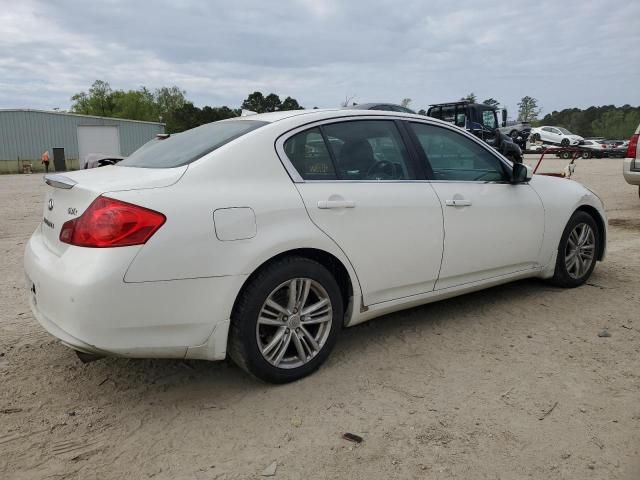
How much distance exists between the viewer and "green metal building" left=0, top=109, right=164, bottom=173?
34.8m

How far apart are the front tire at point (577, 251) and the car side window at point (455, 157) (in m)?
0.96

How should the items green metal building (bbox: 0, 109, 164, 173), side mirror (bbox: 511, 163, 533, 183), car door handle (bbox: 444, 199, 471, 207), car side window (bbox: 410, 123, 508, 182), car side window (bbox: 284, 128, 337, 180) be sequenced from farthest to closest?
green metal building (bbox: 0, 109, 164, 173) < side mirror (bbox: 511, 163, 533, 183) < car side window (bbox: 410, 123, 508, 182) < car door handle (bbox: 444, 199, 471, 207) < car side window (bbox: 284, 128, 337, 180)

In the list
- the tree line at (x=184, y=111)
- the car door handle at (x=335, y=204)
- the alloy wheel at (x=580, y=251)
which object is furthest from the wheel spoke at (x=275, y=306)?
the tree line at (x=184, y=111)

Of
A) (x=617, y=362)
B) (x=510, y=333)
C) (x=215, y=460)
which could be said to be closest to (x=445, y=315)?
(x=510, y=333)

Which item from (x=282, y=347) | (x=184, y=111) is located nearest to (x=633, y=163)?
(x=282, y=347)

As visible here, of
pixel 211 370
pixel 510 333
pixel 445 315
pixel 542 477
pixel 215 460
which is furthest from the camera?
pixel 445 315

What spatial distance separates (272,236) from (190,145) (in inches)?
34.3

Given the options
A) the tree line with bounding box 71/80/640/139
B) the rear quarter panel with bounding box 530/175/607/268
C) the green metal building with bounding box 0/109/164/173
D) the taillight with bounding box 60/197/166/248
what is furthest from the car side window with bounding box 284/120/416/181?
the tree line with bounding box 71/80/640/139

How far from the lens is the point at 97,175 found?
301 centimetres

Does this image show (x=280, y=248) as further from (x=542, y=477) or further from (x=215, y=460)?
(x=542, y=477)

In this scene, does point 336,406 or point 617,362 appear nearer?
point 336,406

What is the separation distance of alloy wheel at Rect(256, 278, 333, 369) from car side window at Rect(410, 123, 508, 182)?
4.35 ft

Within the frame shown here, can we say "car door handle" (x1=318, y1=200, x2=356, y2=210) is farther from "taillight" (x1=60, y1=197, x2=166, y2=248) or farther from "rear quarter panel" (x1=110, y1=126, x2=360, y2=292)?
"taillight" (x1=60, y1=197, x2=166, y2=248)

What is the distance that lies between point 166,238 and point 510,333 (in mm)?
2516
